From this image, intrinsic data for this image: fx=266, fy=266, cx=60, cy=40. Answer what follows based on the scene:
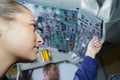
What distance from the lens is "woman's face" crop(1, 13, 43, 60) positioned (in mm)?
799

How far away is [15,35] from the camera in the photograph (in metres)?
0.81

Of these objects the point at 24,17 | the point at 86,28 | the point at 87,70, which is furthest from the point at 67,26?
the point at 24,17

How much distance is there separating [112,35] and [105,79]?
1.44 feet

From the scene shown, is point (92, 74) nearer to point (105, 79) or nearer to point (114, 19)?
point (114, 19)

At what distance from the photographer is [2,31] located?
786 millimetres

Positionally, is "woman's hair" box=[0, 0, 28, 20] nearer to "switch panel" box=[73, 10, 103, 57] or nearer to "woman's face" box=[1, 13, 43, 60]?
"woman's face" box=[1, 13, 43, 60]

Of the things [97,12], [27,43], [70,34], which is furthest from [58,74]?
[27,43]

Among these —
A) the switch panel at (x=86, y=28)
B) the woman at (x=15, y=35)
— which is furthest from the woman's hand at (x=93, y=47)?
the woman at (x=15, y=35)

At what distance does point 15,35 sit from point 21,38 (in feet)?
0.08

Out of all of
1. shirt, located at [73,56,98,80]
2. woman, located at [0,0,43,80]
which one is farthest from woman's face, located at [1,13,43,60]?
shirt, located at [73,56,98,80]

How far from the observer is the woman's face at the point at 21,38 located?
0.80 meters

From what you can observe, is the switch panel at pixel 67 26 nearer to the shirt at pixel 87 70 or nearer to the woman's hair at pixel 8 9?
the shirt at pixel 87 70

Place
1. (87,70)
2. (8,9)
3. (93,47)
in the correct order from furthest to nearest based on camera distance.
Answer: (93,47) → (87,70) → (8,9)

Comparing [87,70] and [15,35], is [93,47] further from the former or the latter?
[15,35]
